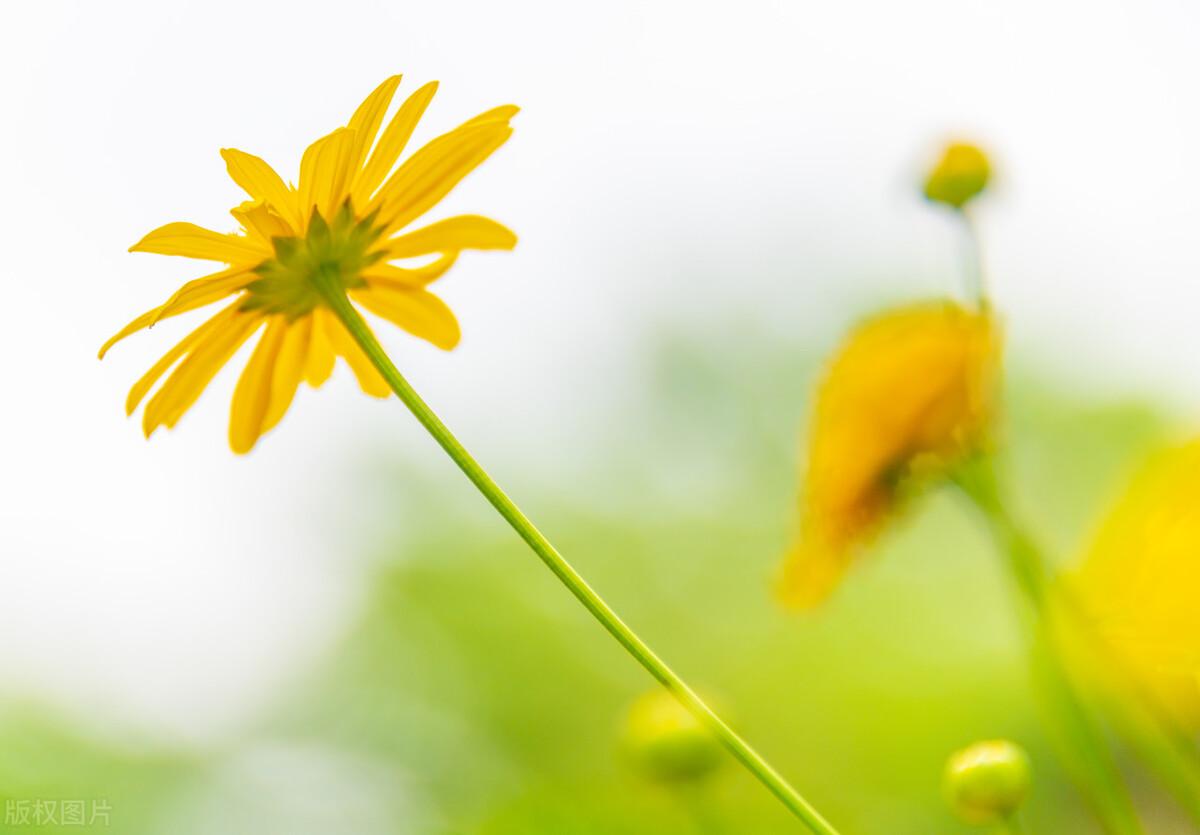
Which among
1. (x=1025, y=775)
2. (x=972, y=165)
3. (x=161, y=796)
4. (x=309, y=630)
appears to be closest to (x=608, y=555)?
(x=309, y=630)

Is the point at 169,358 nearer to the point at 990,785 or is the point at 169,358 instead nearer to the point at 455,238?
the point at 455,238

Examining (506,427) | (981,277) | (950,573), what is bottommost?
(981,277)

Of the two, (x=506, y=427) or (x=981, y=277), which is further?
(x=506, y=427)

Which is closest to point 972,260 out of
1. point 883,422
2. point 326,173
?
point 883,422

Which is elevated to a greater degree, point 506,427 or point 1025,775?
point 506,427

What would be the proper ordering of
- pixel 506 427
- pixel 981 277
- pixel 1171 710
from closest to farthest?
pixel 1171 710
pixel 981 277
pixel 506 427

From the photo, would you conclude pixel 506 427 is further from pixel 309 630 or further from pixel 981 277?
pixel 981 277

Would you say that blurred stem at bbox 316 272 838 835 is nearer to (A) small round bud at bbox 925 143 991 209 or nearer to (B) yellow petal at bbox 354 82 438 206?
(B) yellow petal at bbox 354 82 438 206

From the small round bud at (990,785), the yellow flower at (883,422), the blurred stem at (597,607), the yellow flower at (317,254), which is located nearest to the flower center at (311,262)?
the yellow flower at (317,254)
